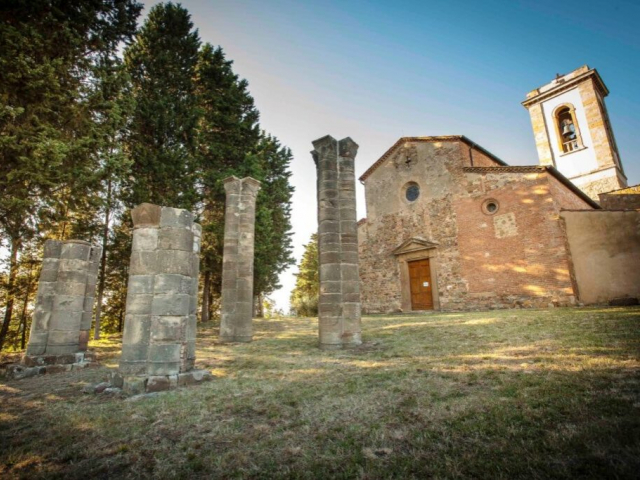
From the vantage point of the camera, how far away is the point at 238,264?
32.2 ft

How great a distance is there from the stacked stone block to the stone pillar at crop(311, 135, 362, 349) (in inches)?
137

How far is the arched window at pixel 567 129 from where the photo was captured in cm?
2602

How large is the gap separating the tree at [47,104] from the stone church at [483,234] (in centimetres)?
1500

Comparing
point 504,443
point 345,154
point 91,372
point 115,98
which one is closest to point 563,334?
point 504,443

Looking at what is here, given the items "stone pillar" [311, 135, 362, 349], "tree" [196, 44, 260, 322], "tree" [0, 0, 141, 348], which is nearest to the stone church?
"tree" [196, 44, 260, 322]

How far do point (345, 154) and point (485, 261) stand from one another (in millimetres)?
11109

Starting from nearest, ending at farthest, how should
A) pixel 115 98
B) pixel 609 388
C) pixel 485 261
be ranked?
pixel 609 388, pixel 115 98, pixel 485 261

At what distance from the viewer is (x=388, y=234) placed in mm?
19281

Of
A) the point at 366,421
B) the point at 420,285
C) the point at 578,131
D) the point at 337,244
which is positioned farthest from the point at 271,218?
the point at 578,131

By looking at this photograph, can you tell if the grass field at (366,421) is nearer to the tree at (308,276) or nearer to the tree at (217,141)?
the tree at (217,141)

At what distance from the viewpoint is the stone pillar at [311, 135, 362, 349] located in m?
7.68

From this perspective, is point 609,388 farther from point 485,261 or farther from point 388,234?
point 388,234

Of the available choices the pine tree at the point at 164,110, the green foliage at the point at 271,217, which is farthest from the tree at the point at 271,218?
the pine tree at the point at 164,110

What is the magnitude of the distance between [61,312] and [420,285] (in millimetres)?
15740
